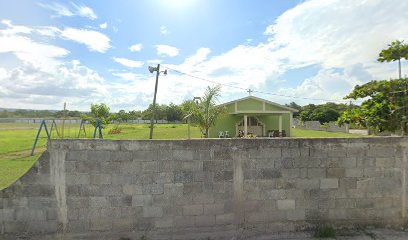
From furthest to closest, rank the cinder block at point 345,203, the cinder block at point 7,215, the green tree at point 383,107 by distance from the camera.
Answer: the green tree at point 383,107 < the cinder block at point 345,203 < the cinder block at point 7,215

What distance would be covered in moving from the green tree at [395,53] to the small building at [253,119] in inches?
455

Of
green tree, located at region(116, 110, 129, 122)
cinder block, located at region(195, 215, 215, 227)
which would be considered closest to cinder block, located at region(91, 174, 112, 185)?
cinder block, located at region(195, 215, 215, 227)

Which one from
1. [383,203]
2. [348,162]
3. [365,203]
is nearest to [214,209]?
[348,162]

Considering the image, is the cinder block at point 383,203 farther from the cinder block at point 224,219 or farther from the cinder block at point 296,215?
the cinder block at point 224,219

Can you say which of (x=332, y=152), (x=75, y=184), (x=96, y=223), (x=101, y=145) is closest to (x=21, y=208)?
(x=75, y=184)

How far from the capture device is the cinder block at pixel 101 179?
3.64 metres

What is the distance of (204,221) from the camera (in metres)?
3.79

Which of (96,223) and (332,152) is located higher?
(332,152)

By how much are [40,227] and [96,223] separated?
786 millimetres

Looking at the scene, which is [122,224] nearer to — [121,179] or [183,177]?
[121,179]

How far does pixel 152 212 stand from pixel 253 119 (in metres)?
17.5

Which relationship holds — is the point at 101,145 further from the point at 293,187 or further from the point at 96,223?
the point at 293,187

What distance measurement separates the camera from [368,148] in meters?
4.09

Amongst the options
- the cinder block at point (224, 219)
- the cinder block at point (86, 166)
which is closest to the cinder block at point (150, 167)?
the cinder block at point (86, 166)
